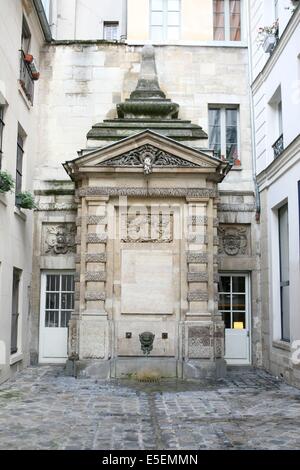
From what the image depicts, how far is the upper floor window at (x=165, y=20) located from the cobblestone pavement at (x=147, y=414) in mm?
9233

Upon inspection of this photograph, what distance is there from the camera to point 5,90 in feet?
34.4

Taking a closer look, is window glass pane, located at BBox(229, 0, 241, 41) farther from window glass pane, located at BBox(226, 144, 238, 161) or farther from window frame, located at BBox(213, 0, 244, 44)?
window glass pane, located at BBox(226, 144, 238, 161)

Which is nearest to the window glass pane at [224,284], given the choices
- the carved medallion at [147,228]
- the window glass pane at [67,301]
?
the carved medallion at [147,228]

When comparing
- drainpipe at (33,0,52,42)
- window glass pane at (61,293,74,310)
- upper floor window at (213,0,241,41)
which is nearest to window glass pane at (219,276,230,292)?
window glass pane at (61,293,74,310)

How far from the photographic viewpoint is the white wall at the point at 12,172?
10.3 metres

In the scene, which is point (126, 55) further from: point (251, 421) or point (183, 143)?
point (251, 421)

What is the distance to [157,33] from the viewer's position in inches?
580

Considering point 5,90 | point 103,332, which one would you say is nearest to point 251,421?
point 103,332

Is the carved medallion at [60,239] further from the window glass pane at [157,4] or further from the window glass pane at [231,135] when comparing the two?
the window glass pane at [157,4]

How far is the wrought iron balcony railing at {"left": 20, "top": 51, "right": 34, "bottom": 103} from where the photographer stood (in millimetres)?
11875

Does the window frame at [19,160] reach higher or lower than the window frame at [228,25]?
lower

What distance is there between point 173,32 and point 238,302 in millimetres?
7446

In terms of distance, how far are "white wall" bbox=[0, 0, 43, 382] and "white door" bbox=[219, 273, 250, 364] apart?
4.76 metres

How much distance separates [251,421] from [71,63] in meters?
10.4
